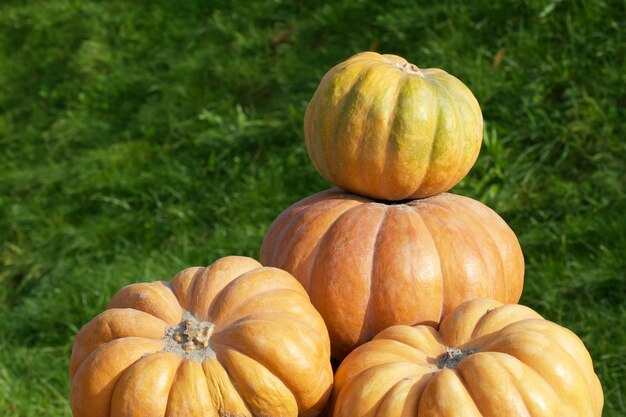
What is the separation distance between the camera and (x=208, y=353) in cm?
231

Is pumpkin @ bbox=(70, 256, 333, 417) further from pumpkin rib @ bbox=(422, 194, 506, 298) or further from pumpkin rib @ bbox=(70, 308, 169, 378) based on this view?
pumpkin rib @ bbox=(422, 194, 506, 298)

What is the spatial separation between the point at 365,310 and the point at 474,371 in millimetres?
597

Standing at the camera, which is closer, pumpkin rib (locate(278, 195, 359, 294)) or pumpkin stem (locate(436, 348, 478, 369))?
pumpkin stem (locate(436, 348, 478, 369))

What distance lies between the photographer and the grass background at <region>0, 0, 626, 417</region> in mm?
4473

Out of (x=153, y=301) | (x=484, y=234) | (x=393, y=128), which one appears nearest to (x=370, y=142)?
(x=393, y=128)

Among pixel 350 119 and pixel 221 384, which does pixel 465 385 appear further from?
pixel 350 119

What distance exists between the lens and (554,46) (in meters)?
4.97

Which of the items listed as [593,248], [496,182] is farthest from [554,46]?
[593,248]

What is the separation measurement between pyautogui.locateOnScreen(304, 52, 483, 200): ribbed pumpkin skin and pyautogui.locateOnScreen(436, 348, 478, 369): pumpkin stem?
67cm

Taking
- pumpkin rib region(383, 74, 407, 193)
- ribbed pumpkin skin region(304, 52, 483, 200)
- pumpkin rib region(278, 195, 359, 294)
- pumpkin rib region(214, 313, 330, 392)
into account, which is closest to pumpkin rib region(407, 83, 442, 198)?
ribbed pumpkin skin region(304, 52, 483, 200)

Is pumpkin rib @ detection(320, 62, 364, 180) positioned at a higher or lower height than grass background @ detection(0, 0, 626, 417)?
higher

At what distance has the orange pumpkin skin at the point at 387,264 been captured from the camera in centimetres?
275

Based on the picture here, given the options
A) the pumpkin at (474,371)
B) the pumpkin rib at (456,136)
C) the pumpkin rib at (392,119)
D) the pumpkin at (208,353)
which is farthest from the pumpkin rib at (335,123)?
the pumpkin at (474,371)

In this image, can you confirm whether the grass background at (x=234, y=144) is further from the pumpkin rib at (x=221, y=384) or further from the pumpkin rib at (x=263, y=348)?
the pumpkin rib at (x=221, y=384)
